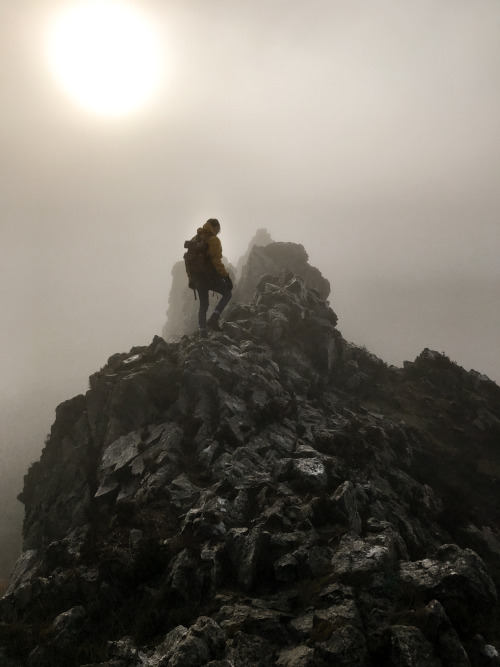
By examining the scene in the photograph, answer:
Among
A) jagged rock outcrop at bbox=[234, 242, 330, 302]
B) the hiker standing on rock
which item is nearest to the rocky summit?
the hiker standing on rock

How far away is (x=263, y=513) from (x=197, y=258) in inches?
552

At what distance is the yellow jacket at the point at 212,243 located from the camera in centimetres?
2167

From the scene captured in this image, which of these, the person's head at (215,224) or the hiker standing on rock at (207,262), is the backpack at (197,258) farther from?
the person's head at (215,224)

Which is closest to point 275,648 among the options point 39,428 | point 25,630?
point 25,630

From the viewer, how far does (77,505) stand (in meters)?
22.0

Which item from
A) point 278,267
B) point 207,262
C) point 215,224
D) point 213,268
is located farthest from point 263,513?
point 278,267

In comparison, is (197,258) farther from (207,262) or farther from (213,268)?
(213,268)

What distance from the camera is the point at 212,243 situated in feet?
71.1

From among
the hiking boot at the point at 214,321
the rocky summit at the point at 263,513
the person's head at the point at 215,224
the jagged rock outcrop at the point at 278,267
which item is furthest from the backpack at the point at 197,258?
the jagged rock outcrop at the point at 278,267

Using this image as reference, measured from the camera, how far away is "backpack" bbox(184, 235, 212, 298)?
22172 millimetres

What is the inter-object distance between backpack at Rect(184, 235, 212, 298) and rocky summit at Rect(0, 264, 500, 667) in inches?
263

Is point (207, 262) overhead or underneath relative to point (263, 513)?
overhead

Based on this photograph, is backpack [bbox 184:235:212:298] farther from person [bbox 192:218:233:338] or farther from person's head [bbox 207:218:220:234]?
person's head [bbox 207:218:220:234]

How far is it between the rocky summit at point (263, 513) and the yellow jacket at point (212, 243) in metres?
7.72
